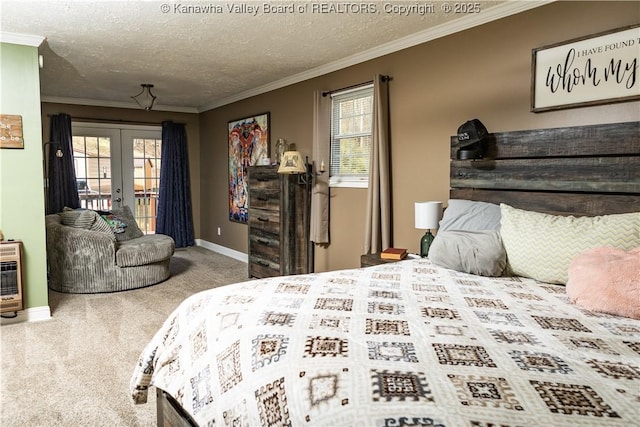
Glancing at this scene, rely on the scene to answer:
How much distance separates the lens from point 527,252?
2.40 m

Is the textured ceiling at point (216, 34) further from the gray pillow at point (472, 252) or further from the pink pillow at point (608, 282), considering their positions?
the pink pillow at point (608, 282)

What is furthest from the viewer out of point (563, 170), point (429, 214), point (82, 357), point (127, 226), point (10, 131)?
point (127, 226)

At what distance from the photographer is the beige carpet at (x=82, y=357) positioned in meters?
2.35

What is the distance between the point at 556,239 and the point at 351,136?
2.45 m

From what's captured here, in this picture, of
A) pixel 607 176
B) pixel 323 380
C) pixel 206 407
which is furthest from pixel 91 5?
pixel 607 176

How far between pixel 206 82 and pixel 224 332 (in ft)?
15.0

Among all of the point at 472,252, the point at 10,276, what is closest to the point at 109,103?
the point at 10,276

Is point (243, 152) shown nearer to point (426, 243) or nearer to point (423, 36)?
point (423, 36)

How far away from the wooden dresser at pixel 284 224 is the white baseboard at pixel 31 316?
7.11 feet

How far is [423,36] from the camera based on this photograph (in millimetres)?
3564

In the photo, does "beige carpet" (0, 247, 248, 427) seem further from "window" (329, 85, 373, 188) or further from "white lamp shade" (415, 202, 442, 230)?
"white lamp shade" (415, 202, 442, 230)

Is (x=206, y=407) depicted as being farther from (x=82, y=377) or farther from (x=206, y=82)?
(x=206, y=82)

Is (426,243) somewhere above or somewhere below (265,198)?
below

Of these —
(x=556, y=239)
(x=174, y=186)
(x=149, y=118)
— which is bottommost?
(x=556, y=239)
